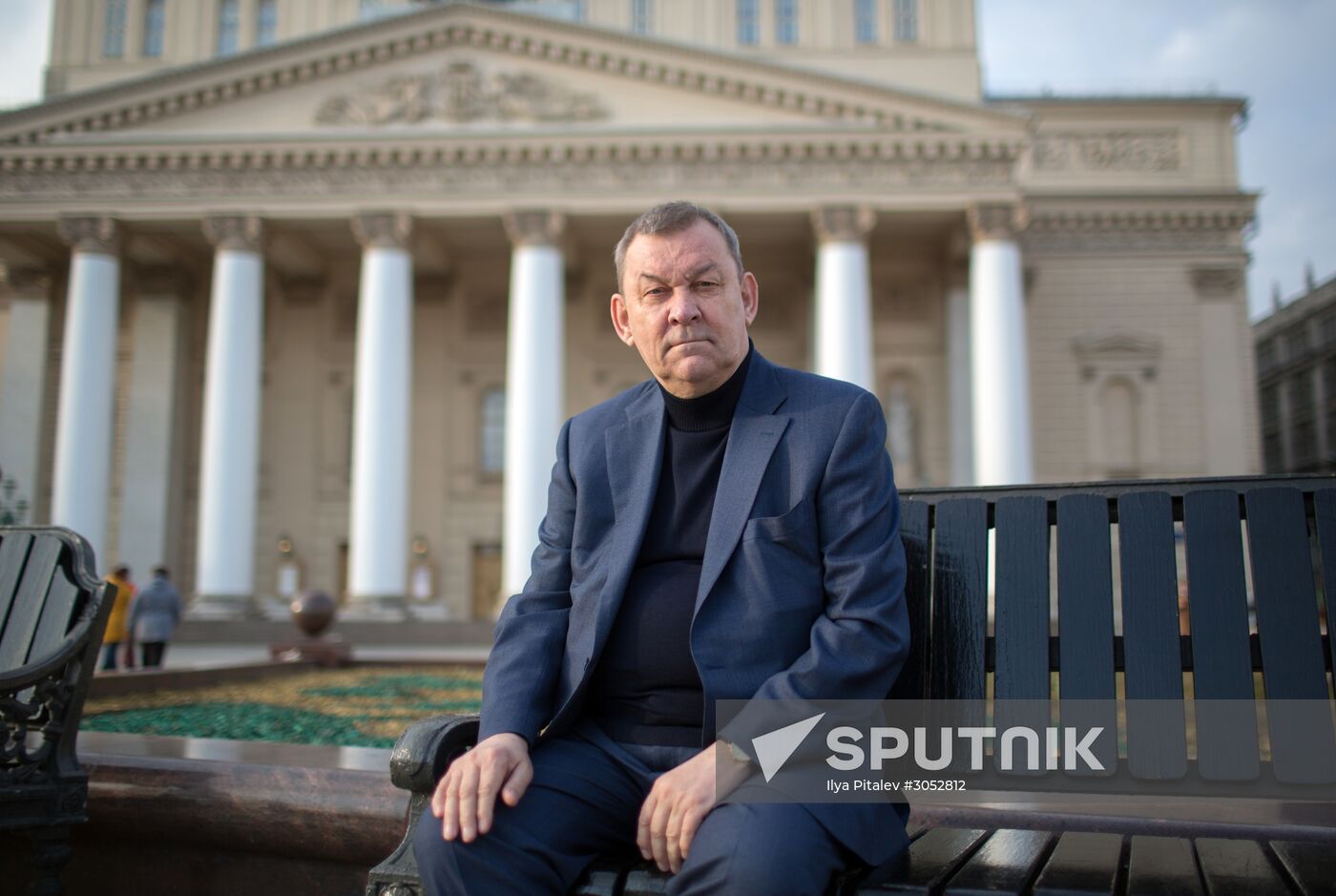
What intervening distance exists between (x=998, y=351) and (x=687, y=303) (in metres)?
24.4

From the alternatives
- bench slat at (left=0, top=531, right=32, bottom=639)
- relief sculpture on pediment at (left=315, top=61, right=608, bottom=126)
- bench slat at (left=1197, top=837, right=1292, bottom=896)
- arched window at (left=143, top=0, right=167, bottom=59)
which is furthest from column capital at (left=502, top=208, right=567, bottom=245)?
bench slat at (left=1197, top=837, right=1292, bottom=896)

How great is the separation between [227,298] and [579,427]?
2535cm

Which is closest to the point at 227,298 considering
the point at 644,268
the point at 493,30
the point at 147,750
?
the point at 493,30

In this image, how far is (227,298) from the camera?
Result: 2598 centimetres

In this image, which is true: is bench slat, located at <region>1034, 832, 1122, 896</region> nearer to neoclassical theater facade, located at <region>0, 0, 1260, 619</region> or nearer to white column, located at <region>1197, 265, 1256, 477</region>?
neoclassical theater facade, located at <region>0, 0, 1260, 619</region>

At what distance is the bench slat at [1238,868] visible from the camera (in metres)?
2.30

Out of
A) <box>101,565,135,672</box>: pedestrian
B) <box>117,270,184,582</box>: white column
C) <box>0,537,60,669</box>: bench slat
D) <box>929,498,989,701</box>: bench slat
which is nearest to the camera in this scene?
<box>929,498,989,701</box>: bench slat

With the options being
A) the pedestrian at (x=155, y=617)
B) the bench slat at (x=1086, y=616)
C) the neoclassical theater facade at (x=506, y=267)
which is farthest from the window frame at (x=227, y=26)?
the bench slat at (x=1086, y=616)

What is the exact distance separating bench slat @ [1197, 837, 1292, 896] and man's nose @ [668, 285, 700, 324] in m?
1.73

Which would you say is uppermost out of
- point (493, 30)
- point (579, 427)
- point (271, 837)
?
point (493, 30)

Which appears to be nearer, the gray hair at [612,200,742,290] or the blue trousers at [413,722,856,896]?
the blue trousers at [413,722,856,896]

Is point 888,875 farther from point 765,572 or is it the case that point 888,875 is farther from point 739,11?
point 739,11

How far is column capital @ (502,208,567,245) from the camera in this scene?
86.7ft

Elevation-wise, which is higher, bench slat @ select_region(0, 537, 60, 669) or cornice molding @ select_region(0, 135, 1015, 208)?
cornice molding @ select_region(0, 135, 1015, 208)
